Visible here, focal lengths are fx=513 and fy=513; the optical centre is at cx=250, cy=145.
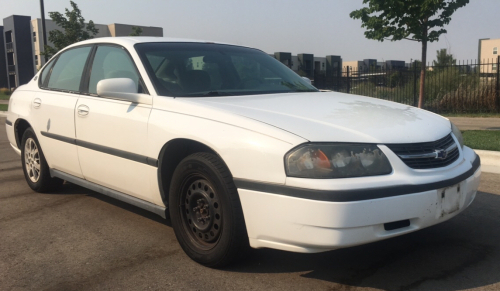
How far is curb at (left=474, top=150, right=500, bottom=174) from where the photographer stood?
6554 mm

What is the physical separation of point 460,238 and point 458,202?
77cm

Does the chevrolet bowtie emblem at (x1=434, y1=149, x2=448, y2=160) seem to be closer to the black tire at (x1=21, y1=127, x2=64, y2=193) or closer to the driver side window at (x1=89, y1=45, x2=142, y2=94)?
the driver side window at (x1=89, y1=45, x2=142, y2=94)

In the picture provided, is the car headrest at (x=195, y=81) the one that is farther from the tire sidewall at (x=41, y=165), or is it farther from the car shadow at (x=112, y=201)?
the tire sidewall at (x=41, y=165)

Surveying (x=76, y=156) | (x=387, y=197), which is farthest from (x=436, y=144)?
(x=76, y=156)

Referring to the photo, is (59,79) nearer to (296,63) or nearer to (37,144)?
(37,144)

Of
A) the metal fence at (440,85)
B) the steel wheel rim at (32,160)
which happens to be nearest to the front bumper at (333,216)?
the steel wheel rim at (32,160)

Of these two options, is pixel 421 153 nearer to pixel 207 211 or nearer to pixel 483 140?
pixel 207 211

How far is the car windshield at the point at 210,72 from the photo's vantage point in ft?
13.1

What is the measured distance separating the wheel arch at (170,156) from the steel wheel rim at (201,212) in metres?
0.23

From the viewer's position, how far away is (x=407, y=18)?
11.0m

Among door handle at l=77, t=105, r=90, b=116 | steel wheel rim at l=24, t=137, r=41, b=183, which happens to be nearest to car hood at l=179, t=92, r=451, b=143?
door handle at l=77, t=105, r=90, b=116

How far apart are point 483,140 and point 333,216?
628cm

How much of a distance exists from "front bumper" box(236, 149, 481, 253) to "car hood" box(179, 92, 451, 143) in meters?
0.35

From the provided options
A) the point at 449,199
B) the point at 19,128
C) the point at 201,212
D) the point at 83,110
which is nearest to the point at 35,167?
the point at 19,128
